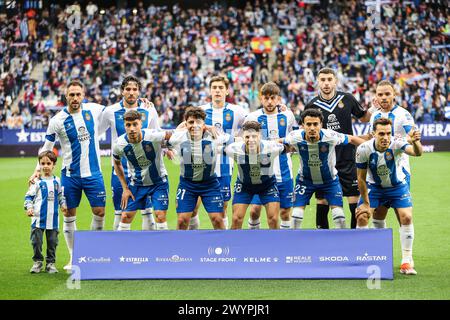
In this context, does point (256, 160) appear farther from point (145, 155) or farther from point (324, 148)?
point (145, 155)

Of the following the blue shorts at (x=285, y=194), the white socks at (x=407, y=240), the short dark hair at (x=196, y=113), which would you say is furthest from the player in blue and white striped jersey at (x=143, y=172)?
the white socks at (x=407, y=240)

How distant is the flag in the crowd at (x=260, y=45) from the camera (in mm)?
34031

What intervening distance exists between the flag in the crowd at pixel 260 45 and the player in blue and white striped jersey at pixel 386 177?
84.1 ft

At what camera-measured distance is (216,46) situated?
34.1 m

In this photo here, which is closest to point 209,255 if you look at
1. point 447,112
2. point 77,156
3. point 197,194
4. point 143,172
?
point 197,194

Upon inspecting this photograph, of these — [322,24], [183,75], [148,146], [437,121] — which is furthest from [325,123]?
[322,24]

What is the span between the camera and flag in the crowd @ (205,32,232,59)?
3378cm

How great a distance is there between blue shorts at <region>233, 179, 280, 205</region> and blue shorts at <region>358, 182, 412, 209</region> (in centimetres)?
105

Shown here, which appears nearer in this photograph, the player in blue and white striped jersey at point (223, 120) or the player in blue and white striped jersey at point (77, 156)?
the player in blue and white striped jersey at point (77, 156)

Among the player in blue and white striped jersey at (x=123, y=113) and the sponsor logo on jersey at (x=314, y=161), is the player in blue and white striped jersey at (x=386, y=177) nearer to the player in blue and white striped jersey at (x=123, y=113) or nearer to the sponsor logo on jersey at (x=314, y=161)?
the sponsor logo on jersey at (x=314, y=161)

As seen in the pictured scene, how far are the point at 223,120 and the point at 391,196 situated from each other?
2.61 metres

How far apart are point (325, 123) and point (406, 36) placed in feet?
81.6

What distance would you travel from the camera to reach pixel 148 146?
9062 millimetres

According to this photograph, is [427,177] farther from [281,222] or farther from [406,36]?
[406,36]
